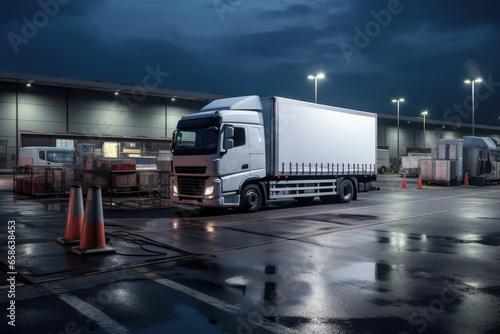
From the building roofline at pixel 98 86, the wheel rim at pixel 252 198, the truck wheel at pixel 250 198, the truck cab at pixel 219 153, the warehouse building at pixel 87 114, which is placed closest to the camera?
the truck cab at pixel 219 153

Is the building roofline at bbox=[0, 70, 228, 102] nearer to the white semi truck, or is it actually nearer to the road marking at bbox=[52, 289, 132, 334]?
the white semi truck

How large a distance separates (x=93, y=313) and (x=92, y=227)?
3.19 m

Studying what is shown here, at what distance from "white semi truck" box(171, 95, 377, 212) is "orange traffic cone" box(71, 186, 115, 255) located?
18.1 ft

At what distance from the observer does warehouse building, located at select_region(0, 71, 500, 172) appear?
44.1 metres

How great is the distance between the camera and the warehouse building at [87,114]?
44.1 m

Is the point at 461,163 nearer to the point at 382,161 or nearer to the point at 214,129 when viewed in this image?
the point at 214,129

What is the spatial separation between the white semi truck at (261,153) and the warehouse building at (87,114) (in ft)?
82.9

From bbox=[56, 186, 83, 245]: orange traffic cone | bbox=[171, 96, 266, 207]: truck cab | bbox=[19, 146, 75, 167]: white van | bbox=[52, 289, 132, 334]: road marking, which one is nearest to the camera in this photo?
bbox=[52, 289, 132, 334]: road marking

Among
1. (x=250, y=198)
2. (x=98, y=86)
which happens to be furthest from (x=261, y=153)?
(x=98, y=86)

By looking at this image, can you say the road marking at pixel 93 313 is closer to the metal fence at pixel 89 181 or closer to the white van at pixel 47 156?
the metal fence at pixel 89 181

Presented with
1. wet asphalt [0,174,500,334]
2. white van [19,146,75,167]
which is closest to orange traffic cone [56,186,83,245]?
wet asphalt [0,174,500,334]

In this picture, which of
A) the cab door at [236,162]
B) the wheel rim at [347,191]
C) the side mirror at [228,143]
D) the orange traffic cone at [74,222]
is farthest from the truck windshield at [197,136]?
the wheel rim at [347,191]

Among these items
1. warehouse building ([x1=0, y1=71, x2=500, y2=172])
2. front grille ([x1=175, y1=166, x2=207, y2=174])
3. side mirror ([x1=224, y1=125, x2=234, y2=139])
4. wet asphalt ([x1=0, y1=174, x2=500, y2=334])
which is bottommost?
wet asphalt ([x1=0, y1=174, x2=500, y2=334])

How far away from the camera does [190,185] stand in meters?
13.8
